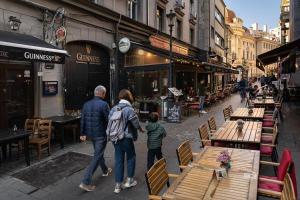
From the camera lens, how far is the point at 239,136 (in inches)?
261

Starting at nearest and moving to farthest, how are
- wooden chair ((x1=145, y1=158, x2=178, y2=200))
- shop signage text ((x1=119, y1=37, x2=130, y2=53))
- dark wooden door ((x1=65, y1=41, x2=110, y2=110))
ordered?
wooden chair ((x1=145, y1=158, x2=178, y2=200)), dark wooden door ((x1=65, y1=41, x2=110, y2=110)), shop signage text ((x1=119, y1=37, x2=130, y2=53))

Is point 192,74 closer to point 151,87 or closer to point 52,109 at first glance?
point 151,87

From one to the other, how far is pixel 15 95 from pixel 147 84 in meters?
7.68

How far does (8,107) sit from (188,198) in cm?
774

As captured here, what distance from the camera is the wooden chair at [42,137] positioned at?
7.66m

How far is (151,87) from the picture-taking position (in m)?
16.1

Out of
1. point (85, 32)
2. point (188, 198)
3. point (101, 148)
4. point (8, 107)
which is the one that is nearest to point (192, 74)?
point (85, 32)

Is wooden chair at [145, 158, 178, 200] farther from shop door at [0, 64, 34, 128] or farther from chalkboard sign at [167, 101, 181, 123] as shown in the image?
chalkboard sign at [167, 101, 181, 123]

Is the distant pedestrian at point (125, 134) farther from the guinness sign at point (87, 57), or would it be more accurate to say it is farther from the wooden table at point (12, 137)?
the guinness sign at point (87, 57)

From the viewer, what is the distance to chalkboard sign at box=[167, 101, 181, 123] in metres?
14.0

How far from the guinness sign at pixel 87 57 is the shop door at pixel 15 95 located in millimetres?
3081

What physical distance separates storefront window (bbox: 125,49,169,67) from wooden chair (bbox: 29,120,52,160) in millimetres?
7607

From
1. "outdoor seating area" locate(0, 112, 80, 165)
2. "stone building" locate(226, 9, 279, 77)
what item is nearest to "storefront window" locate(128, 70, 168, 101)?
"outdoor seating area" locate(0, 112, 80, 165)

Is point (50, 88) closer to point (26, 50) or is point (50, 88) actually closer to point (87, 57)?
point (26, 50)
